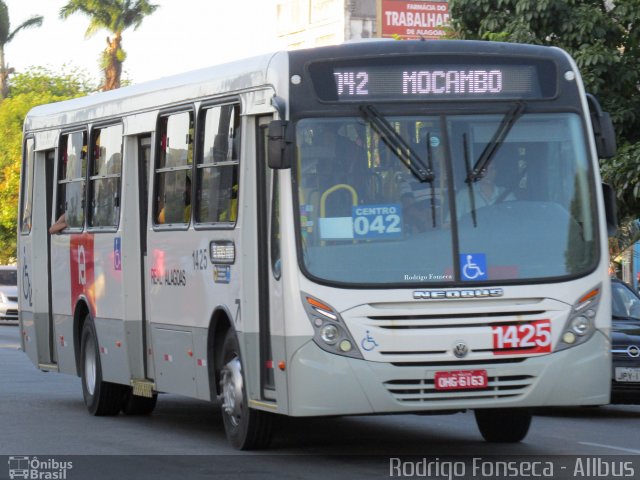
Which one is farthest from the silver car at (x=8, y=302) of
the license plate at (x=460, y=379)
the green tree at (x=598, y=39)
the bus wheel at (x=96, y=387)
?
the license plate at (x=460, y=379)

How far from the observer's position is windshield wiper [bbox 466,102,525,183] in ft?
37.2

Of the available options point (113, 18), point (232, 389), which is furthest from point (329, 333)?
point (113, 18)

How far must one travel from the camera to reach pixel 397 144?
11.3 metres

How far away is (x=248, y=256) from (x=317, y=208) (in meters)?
0.93

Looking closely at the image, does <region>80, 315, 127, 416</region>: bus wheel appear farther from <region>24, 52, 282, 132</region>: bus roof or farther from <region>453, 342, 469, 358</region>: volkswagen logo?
<region>453, 342, 469, 358</region>: volkswagen logo

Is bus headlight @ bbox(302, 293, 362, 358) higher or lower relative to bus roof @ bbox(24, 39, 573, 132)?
lower

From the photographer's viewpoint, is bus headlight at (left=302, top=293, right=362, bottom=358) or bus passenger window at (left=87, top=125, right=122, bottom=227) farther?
bus passenger window at (left=87, top=125, right=122, bottom=227)

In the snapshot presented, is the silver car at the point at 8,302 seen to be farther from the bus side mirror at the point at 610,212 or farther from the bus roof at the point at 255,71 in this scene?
the bus side mirror at the point at 610,212

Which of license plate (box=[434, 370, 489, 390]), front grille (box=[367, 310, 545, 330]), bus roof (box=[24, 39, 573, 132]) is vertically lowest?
license plate (box=[434, 370, 489, 390])

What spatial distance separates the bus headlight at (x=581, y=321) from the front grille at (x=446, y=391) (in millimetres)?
388

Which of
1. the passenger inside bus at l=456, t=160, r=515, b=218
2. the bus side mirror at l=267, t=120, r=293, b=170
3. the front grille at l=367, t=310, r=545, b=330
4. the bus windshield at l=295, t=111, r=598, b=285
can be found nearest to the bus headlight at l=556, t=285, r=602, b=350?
the bus windshield at l=295, t=111, r=598, b=285

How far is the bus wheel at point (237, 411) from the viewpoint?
12.0 meters

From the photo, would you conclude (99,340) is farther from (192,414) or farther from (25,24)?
(25,24)

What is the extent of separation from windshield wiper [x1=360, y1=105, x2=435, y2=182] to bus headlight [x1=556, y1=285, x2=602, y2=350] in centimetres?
136
